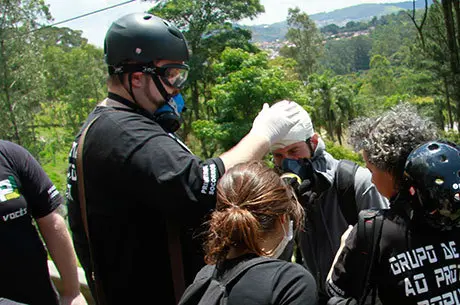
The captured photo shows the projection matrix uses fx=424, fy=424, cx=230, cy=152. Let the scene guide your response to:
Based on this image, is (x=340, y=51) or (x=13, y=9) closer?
(x=13, y=9)

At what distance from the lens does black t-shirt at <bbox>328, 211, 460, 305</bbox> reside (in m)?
1.71

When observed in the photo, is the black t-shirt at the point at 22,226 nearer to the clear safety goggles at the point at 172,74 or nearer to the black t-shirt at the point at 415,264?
the clear safety goggles at the point at 172,74

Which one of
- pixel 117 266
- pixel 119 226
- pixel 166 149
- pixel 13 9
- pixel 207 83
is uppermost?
pixel 13 9

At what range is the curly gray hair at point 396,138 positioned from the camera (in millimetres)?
1997

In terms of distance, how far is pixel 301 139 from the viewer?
270 centimetres

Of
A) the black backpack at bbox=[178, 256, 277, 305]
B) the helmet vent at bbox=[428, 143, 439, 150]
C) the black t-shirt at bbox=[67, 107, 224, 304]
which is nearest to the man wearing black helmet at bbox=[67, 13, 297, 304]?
the black t-shirt at bbox=[67, 107, 224, 304]

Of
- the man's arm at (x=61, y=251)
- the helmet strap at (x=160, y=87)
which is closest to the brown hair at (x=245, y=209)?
the helmet strap at (x=160, y=87)

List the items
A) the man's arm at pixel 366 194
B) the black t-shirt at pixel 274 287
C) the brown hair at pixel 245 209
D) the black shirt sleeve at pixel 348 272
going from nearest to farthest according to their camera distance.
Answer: the black t-shirt at pixel 274 287 < the brown hair at pixel 245 209 < the black shirt sleeve at pixel 348 272 < the man's arm at pixel 366 194

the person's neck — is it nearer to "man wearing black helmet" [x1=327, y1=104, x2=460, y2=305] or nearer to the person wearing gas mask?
the person wearing gas mask

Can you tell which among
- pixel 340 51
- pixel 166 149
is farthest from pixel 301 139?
pixel 340 51

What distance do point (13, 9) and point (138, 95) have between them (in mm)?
12399

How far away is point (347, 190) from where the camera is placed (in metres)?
2.60

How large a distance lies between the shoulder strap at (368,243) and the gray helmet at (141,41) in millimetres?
1167

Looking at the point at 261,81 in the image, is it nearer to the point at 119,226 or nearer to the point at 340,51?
the point at 119,226
